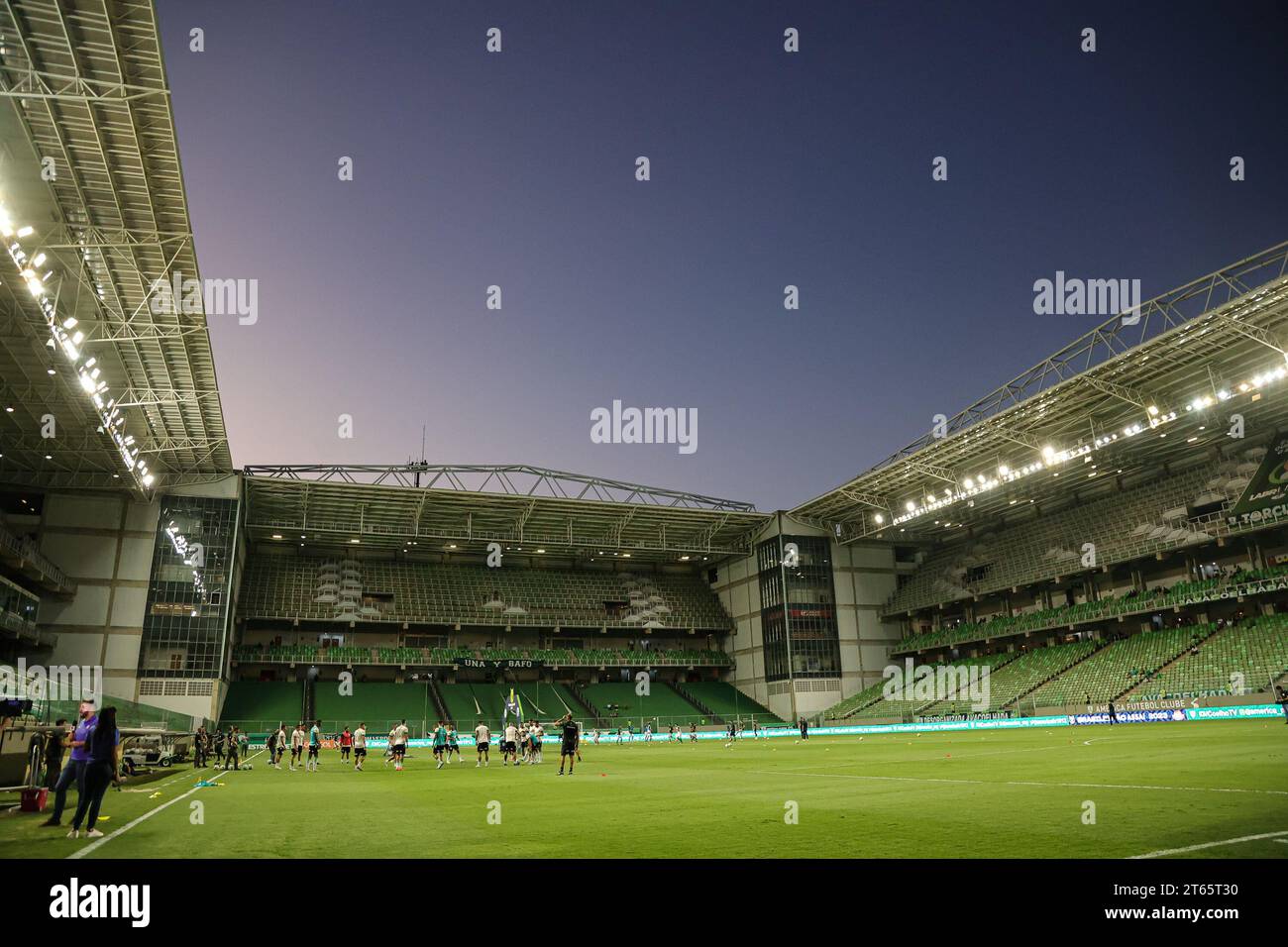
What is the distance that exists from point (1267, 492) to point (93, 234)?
204 ft

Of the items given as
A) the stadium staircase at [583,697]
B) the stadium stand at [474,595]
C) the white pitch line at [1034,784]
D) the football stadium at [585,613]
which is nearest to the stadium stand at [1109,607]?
the football stadium at [585,613]

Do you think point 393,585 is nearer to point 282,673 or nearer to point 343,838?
point 282,673

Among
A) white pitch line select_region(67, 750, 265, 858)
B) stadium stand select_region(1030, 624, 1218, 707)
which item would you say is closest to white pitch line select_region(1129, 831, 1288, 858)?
white pitch line select_region(67, 750, 265, 858)

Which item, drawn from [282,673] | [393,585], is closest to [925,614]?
[393,585]

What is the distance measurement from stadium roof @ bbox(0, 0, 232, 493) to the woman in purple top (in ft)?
63.0

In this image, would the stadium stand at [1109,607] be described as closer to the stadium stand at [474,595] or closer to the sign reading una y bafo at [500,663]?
the stadium stand at [474,595]

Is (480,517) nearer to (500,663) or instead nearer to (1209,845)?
(500,663)

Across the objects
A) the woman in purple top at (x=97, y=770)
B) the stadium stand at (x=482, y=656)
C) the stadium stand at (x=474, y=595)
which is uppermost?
the stadium stand at (x=474, y=595)

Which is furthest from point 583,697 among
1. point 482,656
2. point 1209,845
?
point 1209,845

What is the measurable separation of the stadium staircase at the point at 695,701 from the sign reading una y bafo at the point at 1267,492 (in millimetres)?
40455

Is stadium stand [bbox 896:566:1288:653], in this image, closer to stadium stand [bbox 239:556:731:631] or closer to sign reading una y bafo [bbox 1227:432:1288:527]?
sign reading una y bafo [bbox 1227:432:1288:527]

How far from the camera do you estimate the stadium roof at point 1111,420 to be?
3750 cm

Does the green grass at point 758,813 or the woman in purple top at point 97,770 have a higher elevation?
the woman in purple top at point 97,770
